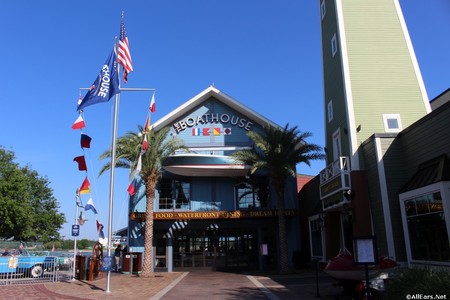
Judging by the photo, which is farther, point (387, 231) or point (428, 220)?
point (387, 231)

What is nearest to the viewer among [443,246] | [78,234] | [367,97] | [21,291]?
[443,246]

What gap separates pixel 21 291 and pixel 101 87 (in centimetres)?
844

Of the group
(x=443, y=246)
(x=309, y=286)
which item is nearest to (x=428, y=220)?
(x=443, y=246)

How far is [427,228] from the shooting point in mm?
13289

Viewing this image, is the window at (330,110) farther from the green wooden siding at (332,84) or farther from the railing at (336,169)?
the railing at (336,169)

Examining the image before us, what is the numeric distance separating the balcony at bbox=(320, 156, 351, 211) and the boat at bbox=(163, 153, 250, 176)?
669 cm

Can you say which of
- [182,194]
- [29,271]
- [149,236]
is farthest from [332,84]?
[29,271]

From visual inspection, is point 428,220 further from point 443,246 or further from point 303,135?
point 303,135

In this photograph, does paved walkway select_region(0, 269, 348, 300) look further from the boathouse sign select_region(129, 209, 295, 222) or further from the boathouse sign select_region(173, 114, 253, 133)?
the boathouse sign select_region(173, 114, 253, 133)

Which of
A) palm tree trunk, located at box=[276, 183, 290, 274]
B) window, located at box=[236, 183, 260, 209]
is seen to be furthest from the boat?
palm tree trunk, located at box=[276, 183, 290, 274]

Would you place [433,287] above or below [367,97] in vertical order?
below

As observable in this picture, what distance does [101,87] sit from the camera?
15953 mm

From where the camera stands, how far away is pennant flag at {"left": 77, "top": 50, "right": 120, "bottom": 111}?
15836mm

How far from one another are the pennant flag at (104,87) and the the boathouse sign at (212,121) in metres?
12.4
